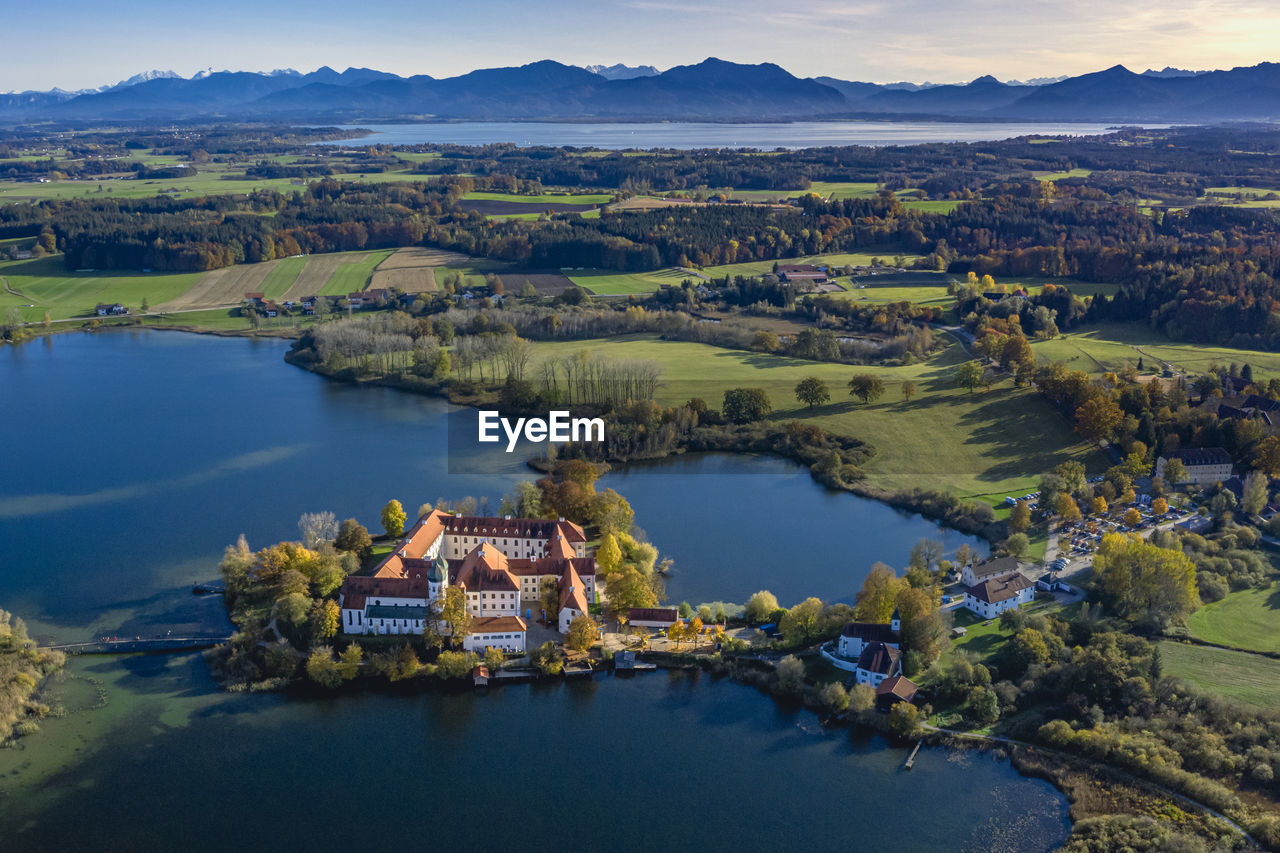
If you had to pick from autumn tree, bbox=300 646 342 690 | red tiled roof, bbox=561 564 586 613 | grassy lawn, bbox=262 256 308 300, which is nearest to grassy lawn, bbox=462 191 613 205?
grassy lawn, bbox=262 256 308 300

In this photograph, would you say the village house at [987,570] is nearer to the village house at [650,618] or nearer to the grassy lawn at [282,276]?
the village house at [650,618]

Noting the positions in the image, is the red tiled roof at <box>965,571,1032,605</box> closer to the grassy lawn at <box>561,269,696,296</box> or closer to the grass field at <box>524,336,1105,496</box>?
the grass field at <box>524,336,1105,496</box>

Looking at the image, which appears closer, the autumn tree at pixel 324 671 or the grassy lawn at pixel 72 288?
the autumn tree at pixel 324 671

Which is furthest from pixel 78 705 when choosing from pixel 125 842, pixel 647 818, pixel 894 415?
pixel 894 415

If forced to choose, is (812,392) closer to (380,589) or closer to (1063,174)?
A: (380,589)

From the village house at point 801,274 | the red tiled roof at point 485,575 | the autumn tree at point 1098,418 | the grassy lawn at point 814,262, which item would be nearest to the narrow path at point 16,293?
the grassy lawn at point 814,262

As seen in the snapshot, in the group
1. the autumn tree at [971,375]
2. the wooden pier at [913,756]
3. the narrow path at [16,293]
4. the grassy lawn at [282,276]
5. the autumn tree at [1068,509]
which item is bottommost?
the wooden pier at [913,756]

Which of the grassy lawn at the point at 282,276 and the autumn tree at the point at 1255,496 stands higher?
the grassy lawn at the point at 282,276

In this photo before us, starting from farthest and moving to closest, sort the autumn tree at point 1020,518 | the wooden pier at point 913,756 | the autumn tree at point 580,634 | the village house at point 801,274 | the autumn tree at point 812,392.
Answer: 1. the village house at point 801,274
2. the autumn tree at point 812,392
3. the autumn tree at point 1020,518
4. the autumn tree at point 580,634
5. the wooden pier at point 913,756
